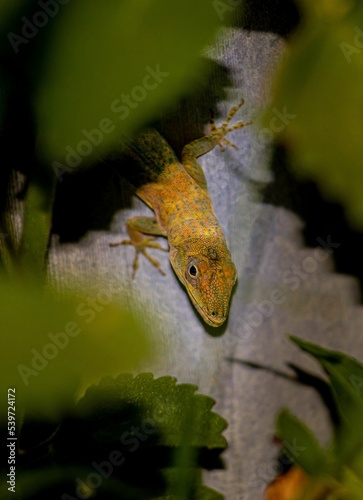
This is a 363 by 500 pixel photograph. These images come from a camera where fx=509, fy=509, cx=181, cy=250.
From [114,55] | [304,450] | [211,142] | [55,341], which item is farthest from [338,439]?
[114,55]

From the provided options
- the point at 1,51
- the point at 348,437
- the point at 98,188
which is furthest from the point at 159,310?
the point at 1,51

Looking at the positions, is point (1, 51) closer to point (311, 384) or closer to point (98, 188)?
point (98, 188)

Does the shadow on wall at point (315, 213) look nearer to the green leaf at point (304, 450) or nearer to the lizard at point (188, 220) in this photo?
the lizard at point (188, 220)

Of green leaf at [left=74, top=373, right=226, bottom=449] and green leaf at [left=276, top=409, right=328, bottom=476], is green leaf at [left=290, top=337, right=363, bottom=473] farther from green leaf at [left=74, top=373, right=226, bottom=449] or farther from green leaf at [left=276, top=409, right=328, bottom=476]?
green leaf at [left=74, top=373, right=226, bottom=449]

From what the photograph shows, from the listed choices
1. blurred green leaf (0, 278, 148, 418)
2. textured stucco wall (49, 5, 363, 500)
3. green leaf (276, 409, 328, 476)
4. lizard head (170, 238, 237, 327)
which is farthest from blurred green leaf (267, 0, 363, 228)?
green leaf (276, 409, 328, 476)

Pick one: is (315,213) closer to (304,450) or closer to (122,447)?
(304,450)
